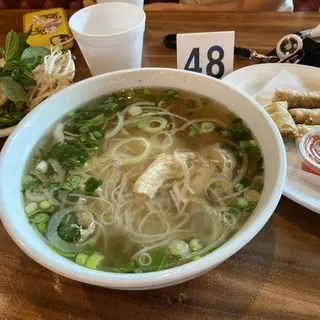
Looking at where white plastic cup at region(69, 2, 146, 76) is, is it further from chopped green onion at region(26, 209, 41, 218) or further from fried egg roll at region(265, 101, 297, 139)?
chopped green onion at region(26, 209, 41, 218)

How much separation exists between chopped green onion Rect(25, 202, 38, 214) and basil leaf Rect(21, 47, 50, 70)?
68 centimetres

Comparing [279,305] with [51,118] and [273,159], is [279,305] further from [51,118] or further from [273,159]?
[51,118]

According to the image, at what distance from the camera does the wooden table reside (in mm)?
891

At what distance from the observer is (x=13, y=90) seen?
1376mm

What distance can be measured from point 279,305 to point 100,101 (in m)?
0.85

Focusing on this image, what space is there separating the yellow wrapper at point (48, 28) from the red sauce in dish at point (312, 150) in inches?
48.1

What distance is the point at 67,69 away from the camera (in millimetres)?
1610

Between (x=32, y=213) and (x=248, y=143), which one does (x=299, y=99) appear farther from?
(x=32, y=213)

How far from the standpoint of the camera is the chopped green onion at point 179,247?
3.01 ft

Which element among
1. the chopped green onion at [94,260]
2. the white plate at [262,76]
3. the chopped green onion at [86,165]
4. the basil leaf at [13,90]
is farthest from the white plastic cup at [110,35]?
the chopped green onion at [94,260]

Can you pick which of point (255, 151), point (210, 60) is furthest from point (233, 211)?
point (210, 60)

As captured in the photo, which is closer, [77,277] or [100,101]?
[77,277]

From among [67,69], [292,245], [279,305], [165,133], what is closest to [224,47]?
[165,133]

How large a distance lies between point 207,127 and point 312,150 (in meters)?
0.34
